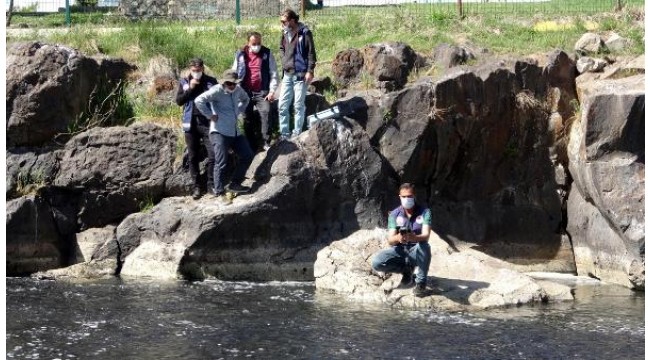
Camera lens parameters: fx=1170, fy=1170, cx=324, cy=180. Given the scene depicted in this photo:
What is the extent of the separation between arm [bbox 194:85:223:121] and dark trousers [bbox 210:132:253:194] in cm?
30

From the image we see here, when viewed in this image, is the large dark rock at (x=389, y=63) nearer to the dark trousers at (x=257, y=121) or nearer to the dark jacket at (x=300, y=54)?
the dark jacket at (x=300, y=54)

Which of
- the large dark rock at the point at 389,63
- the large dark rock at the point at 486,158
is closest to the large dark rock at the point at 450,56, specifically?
the large dark rock at the point at 389,63

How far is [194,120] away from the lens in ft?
54.1

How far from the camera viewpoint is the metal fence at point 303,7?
23312 mm

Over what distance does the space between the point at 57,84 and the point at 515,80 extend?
6901mm

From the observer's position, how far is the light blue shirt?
16.1 m

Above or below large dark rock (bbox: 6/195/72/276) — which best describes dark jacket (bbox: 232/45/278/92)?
above

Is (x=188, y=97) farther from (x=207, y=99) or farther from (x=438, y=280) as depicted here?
(x=438, y=280)

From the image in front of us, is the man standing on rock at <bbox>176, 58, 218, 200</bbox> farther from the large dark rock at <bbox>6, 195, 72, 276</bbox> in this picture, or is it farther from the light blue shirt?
the large dark rock at <bbox>6, 195, 72, 276</bbox>

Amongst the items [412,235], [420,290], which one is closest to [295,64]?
[412,235]

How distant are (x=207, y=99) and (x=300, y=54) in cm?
148

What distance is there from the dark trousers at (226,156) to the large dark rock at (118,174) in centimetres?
106

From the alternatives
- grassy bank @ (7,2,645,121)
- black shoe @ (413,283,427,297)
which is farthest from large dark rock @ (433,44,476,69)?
black shoe @ (413,283,427,297)

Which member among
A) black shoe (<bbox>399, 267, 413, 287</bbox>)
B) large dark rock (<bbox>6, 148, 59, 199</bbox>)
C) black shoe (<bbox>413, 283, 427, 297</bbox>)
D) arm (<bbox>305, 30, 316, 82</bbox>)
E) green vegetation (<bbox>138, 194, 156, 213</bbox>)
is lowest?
black shoe (<bbox>413, 283, 427, 297</bbox>)
